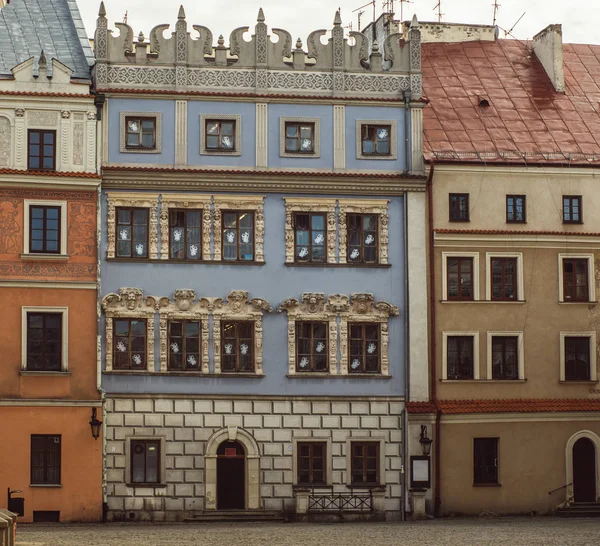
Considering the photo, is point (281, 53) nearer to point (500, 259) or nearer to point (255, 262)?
point (255, 262)

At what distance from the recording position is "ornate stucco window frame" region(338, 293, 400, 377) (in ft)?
157

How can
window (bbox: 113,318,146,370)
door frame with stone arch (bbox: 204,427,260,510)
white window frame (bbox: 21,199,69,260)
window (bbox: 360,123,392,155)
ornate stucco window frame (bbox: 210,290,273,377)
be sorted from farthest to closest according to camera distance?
window (bbox: 360,123,392,155), ornate stucco window frame (bbox: 210,290,273,377), window (bbox: 113,318,146,370), door frame with stone arch (bbox: 204,427,260,510), white window frame (bbox: 21,199,69,260)

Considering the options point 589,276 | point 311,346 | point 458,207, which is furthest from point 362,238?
point 589,276

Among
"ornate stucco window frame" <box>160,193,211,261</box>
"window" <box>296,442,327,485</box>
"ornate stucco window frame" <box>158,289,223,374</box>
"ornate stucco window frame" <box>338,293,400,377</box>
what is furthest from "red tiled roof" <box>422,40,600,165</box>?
"window" <box>296,442,327,485</box>

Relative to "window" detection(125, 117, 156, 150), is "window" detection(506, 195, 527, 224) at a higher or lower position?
lower

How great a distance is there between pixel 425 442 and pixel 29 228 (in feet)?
46.8

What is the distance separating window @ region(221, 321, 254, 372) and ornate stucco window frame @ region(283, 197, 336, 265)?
269cm

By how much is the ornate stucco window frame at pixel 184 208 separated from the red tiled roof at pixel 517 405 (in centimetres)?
930

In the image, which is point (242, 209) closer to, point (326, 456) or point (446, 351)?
point (446, 351)

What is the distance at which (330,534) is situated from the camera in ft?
136

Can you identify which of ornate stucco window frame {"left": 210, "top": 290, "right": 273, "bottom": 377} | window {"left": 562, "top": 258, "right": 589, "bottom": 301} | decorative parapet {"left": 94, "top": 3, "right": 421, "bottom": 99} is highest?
decorative parapet {"left": 94, "top": 3, "right": 421, "bottom": 99}

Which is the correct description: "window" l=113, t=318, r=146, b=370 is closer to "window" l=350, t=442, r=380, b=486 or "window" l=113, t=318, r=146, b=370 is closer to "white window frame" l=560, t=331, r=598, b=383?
"window" l=350, t=442, r=380, b=486

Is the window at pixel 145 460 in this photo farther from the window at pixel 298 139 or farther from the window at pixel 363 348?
the window at pixel 298 139

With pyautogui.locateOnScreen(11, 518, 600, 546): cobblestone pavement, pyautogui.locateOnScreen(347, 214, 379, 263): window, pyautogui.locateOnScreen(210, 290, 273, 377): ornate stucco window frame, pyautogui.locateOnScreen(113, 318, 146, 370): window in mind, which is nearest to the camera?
pyautogui.locateOnScreen(11, 518, 600, 546): cobblestone pavement
